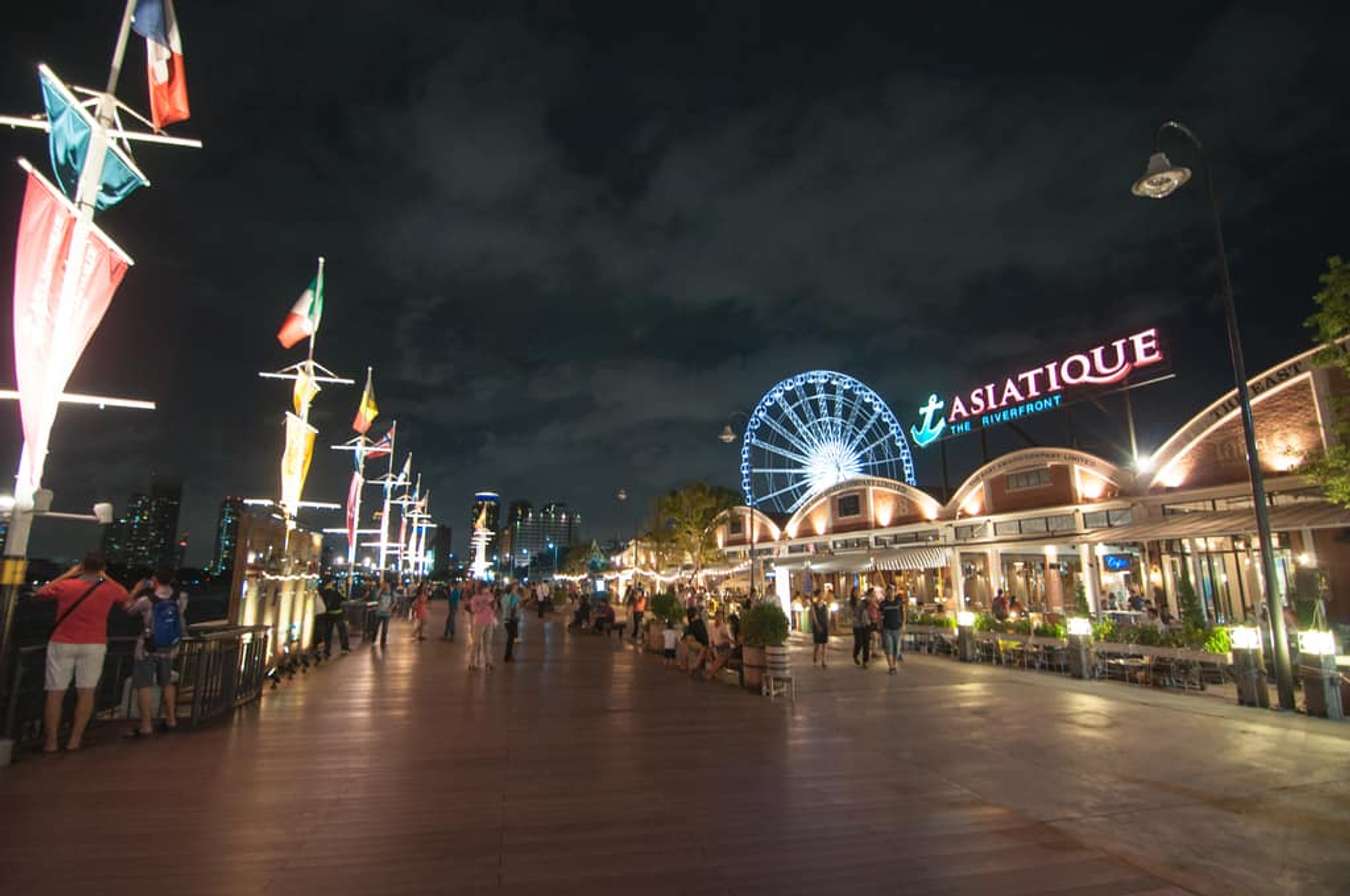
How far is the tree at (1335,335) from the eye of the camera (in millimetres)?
10836

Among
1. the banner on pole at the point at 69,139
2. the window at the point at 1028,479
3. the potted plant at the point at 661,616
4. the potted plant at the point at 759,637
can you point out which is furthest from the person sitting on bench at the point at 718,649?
the window at the point at 1028,479

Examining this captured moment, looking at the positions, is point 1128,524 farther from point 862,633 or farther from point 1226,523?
point 862,633

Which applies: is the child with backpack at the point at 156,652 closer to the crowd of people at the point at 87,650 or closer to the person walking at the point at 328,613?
the crowd of people at the point at 87,650

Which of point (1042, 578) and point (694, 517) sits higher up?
point (694, 517)

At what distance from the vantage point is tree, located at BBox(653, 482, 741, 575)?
4053cm

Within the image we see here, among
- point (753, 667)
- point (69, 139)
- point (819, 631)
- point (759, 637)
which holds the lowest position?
point (753, 667)

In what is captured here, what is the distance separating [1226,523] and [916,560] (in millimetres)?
12380

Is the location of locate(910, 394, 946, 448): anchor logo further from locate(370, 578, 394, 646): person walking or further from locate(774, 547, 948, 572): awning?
locate(370, 578, 394, 646): person walking

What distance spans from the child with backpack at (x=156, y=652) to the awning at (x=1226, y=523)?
743 inches

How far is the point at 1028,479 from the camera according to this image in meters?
24.8

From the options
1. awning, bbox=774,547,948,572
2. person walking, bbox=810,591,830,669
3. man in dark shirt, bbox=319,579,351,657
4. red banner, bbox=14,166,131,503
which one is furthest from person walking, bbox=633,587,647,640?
red banner, bbox=14,166,131,503

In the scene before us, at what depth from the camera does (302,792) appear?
5.95 metres

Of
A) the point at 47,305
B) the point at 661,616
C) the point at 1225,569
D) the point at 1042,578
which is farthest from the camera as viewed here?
the point at 1042,578

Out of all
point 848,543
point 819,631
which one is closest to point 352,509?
point 819,631
